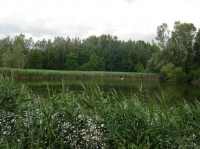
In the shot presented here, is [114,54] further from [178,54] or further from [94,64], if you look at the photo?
[178,54]

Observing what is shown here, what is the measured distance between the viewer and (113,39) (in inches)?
3041

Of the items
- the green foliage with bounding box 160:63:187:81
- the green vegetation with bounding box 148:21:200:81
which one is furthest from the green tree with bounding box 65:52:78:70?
the green foliage with bounding box 160:63:187:81

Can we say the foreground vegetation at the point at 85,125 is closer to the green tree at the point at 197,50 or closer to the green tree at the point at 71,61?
the green tree at the point at 197,50

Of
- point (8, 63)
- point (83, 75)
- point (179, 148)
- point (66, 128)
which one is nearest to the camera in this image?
point (179, 148)

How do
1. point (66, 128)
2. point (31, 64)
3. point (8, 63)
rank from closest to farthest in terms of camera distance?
point (66, 128) < point (8, 63) < point (31, 64)

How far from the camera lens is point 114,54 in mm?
71938

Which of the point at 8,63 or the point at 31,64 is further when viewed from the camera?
the point at 31,64

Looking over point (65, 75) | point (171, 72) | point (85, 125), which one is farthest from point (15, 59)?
point (85, 125)

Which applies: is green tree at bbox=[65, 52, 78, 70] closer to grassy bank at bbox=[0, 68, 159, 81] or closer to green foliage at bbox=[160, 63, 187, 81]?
grassy bank at bbox=[0, 68, 159, 81]

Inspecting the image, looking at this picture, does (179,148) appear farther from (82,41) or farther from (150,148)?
(82,41)

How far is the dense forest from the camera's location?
4412 centimetres

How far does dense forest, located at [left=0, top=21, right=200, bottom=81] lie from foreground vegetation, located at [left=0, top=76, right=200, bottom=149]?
40207mm

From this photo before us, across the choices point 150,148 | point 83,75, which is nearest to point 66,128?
point 150,148

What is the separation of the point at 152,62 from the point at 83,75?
662 inches
